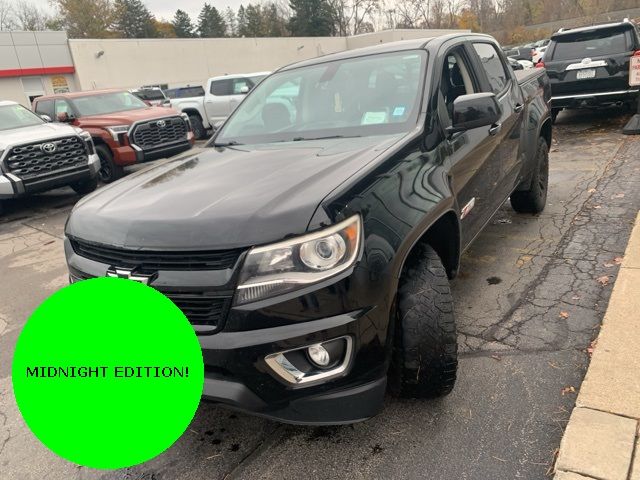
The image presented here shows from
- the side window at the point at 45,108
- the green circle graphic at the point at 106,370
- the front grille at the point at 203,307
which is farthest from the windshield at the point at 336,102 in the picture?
the side window at the point at 45,108

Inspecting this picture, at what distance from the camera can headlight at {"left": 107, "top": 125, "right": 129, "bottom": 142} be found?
935 cm

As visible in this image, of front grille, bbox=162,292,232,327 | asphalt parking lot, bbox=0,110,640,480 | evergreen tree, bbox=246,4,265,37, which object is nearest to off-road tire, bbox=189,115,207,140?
asphalt parking lot, bbox=0,110,640,480

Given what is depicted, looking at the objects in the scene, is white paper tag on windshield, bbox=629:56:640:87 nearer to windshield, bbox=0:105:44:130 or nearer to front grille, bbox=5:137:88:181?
front grille, bbox=5:137:88:181

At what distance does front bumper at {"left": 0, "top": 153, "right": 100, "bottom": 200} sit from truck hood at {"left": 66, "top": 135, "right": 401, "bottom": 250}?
18.0ft

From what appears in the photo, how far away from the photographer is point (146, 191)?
8.49 feet

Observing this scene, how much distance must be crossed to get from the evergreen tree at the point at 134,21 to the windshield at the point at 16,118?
188 ft

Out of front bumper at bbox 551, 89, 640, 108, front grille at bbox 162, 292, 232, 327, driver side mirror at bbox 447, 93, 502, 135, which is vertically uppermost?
driver side mirror at bbox 447, 93, 502, 135

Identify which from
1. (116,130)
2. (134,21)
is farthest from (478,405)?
(134,21)

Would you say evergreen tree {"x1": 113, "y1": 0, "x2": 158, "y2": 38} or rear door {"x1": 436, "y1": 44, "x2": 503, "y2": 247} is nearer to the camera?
rear door {"x1": 436, "y1": 44, "x2": 503, "y2": 247}

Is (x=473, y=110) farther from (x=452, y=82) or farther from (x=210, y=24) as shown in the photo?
(x=210, y=24)

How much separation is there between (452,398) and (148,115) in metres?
8.89

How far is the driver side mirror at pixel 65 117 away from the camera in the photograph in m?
9.80

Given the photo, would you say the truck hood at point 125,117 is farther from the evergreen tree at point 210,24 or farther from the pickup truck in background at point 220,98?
the evergreen tree at point 210,24

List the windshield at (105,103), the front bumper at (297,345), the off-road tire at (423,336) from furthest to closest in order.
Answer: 1. the windshield at (105,103)
2. the off-road tire at (423,336)
3. the front bumper at (297,345)
